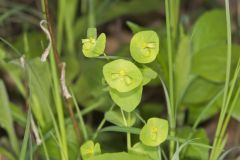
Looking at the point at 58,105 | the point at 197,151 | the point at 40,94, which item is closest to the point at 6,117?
the point at 40,94

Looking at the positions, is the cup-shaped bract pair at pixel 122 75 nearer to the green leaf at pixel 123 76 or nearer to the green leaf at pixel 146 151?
the green leaf at pixel 123 76

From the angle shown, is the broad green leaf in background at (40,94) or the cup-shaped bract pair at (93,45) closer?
the cup-shaped bract pair at (93,45)

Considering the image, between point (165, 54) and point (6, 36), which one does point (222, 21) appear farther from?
point (6, 36)

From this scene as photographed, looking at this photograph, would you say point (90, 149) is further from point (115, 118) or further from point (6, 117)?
point (6, 117)

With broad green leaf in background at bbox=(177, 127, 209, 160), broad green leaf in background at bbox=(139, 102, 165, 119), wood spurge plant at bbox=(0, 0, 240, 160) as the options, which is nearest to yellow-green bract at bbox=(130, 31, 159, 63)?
wood spurge plant at bbox=(0, 0, 240, 160)

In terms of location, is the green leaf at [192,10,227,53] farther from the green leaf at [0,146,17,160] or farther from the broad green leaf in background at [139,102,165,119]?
the green leaf at [0,146,17,160]

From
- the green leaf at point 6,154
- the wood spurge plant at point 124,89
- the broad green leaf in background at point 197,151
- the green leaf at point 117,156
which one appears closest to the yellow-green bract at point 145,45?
the wood spurge plant at point 124,89

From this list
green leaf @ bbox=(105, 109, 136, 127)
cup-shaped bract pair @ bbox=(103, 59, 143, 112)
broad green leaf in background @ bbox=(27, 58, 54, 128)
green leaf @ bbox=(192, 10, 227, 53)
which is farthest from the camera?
green leaf @ bbox=(192, 10, 227, 53)
